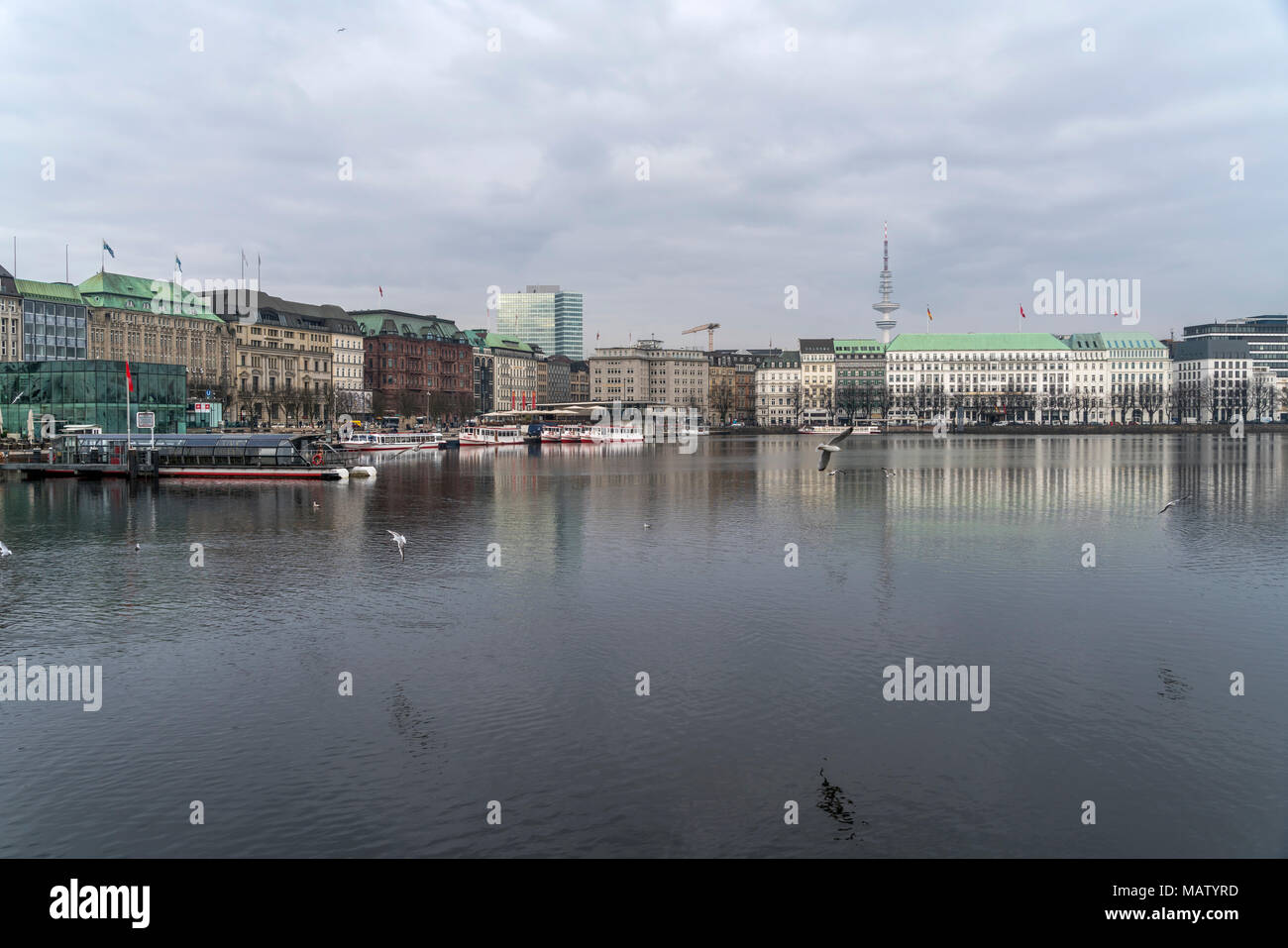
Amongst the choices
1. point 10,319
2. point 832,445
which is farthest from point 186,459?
point 10,319

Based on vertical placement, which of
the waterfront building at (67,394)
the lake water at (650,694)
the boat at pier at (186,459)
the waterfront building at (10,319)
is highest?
the waterfront building at (10,319)

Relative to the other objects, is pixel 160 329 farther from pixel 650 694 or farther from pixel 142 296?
pixel 650 694

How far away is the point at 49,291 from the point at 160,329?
1916cm

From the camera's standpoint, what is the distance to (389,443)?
13438 centimetres

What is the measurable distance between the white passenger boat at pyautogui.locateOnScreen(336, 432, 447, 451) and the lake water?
82.2m

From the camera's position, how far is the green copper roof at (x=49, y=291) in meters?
150

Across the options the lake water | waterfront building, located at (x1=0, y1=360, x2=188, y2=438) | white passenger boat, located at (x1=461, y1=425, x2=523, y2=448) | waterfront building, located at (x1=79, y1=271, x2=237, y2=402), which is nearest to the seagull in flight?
the lake water

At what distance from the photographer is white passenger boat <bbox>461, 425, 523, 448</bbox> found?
15521 centimetres

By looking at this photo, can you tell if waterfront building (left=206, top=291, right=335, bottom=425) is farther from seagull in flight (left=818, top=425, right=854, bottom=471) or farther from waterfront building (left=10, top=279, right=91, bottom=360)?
seagull in flight (left=818, top=425, right=854, bottom=471)

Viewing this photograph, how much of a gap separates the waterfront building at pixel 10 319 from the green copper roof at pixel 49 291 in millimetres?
1267

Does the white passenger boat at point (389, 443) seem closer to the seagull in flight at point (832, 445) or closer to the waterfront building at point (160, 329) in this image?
the waterfront building at point (160, 329)

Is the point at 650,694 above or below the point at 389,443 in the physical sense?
below

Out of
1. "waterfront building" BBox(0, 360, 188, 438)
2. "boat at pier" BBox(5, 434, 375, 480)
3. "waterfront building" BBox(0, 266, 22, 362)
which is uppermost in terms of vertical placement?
"waterfront building" BBox(0, 266, 22, 362)

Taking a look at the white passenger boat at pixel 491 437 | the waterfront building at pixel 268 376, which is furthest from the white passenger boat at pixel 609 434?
the waterfront building at pixel 268 376
